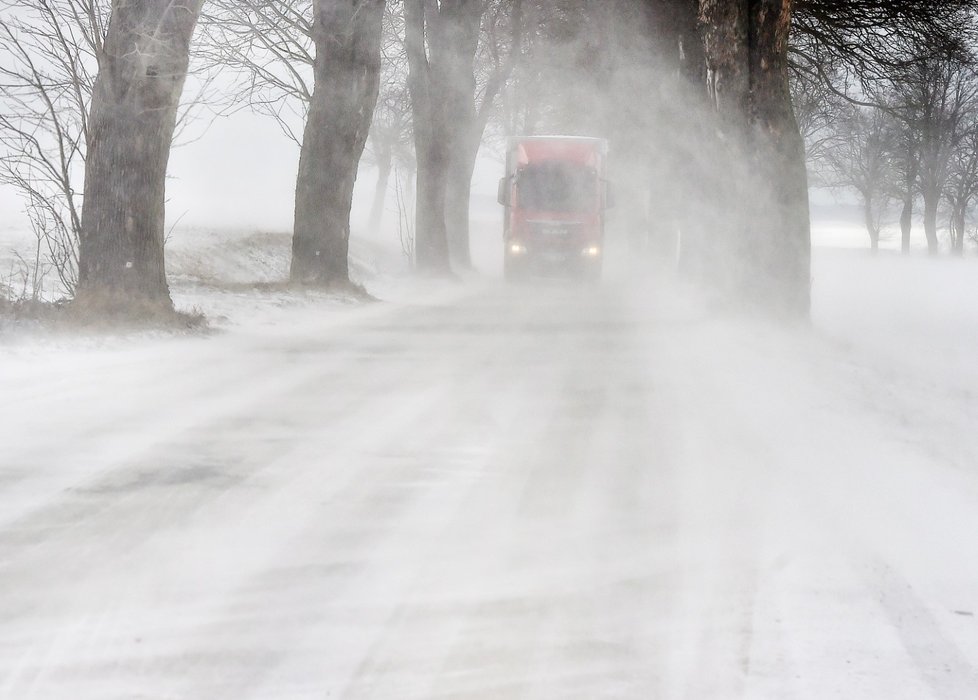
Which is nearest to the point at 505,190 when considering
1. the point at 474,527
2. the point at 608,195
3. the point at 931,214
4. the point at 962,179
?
the point at 608,195

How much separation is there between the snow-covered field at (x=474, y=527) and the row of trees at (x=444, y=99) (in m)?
1.88

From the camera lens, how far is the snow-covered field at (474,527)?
279 centimetres

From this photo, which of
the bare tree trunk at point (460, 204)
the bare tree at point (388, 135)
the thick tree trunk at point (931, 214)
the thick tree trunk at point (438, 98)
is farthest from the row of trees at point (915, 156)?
the thick tree trunk at point (438, 98)

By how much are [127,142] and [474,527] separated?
6.43 m

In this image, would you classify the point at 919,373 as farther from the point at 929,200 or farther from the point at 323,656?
the point at 929,200

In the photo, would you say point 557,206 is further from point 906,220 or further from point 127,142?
point 906,220

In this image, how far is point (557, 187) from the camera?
23656 millimetres

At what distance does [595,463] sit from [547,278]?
18622mm

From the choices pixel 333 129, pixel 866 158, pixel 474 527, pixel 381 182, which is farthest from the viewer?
pixel 866 158

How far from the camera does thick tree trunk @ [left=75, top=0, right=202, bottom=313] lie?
29.7 feet

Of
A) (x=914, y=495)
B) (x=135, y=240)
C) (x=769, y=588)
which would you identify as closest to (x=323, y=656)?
(x=769, y=588)

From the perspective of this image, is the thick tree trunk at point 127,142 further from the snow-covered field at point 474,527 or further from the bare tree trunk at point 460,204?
the bare tree trunk at point 460,204

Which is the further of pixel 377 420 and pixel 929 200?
pixel 929 200

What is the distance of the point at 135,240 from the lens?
30.4 feet
